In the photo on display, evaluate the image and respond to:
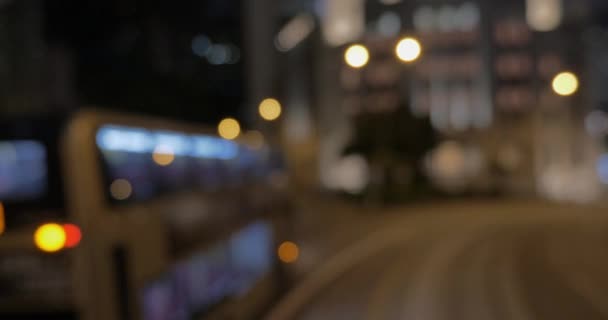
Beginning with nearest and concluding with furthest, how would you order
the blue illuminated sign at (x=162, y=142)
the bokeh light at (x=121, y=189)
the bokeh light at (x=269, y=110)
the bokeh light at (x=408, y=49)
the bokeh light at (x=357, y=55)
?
the bokeh light at (x=121, y=189) → the blue illuminated sign at (x=162, y=142) → the bokeh light at (x=408, y=49) → the bokeh light at (x=357, y=55) → the bokeh light at (x=269, y=110)

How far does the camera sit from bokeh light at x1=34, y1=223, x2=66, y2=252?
6828 millimetres

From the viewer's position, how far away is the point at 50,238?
6.93m

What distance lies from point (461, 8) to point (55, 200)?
238 ft

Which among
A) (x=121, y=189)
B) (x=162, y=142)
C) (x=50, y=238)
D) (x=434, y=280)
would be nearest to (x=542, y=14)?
(x=434, y=280)

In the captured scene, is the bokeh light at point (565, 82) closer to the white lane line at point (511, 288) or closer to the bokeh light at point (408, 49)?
the white lane line at point (511, 288)

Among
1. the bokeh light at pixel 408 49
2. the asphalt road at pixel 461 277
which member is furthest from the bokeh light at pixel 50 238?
the bokeh light at pixel 408 49

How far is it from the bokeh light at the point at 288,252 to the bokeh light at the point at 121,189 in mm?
8953

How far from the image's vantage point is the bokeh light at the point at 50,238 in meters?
6.83

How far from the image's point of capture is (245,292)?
12633 millimetres

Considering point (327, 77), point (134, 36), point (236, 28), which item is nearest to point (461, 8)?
point (327, 77)

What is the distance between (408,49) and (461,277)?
5.42 metres

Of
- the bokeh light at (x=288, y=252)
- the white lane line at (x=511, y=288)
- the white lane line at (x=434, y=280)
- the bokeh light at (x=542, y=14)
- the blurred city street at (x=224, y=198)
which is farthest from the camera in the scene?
the bokeh light at (x=542, y=14)

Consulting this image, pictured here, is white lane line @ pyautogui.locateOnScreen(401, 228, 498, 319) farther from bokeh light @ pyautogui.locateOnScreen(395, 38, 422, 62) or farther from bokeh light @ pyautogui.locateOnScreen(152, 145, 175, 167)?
bokeh light @ pyautogui.locateOnScreen(152, 145, 175, 167)

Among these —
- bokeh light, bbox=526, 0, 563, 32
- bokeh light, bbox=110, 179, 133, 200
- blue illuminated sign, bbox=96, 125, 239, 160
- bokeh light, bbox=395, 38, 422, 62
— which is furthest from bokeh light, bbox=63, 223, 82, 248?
bokeh light, bbox=526, 0, 563, 32
